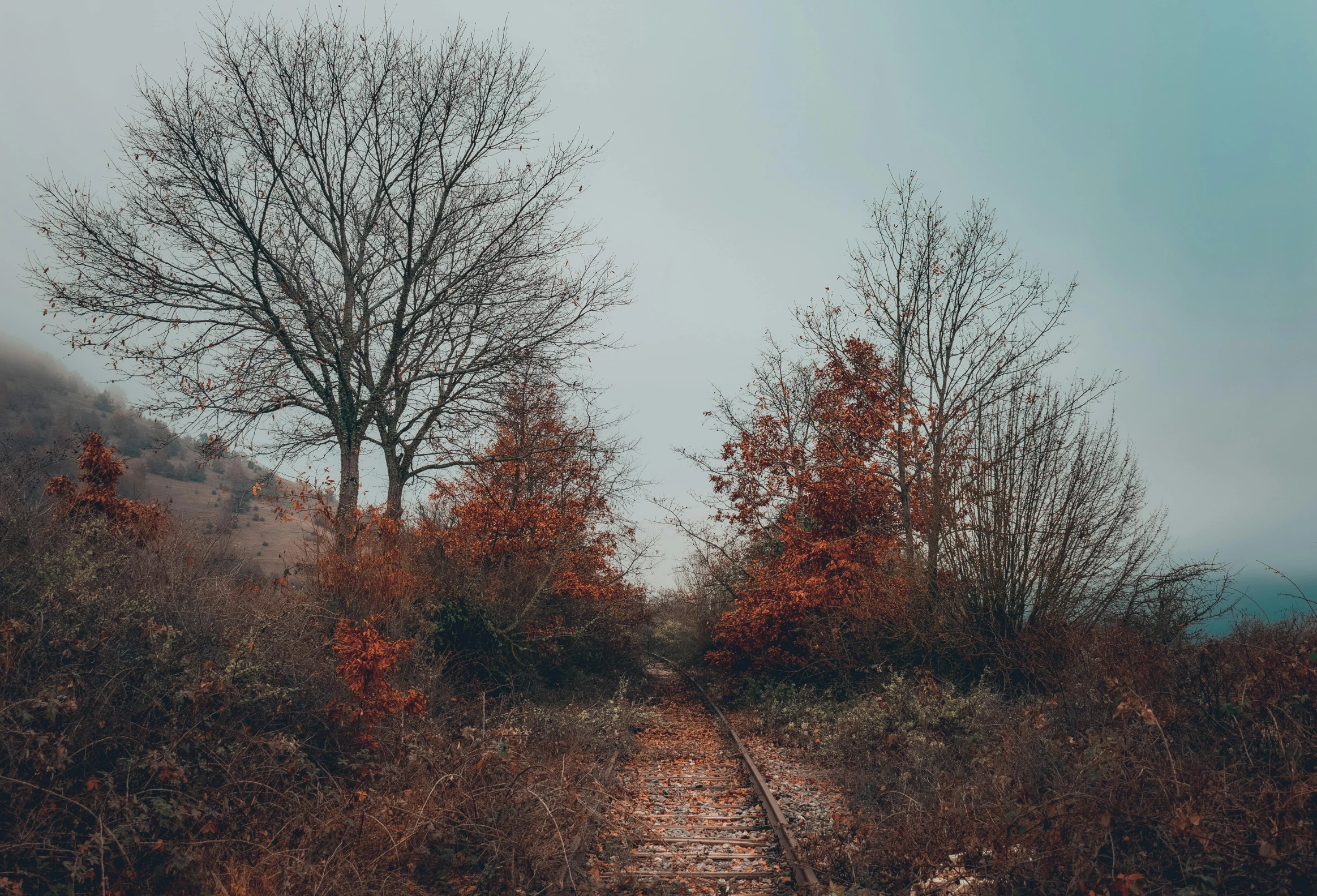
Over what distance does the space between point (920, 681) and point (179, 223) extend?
1888 cm

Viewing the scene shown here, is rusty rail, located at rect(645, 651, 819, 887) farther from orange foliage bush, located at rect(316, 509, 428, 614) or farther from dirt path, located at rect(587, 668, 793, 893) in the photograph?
orange foliage bush, located at rect(316, 509, 428, 614)

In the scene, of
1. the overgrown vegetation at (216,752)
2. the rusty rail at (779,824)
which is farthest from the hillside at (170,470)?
the rusty rail at (779,824)

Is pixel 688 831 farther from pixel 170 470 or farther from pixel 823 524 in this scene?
pixel 170 470

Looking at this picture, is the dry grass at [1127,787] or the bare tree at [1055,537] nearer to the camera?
the dry grass at [1127,787]

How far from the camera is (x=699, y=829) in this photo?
25.1ft

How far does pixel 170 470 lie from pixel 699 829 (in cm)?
1804

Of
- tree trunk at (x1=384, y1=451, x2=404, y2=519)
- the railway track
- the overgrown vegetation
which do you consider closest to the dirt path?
the railway track

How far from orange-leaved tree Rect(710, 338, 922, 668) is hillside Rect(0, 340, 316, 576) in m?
10.9

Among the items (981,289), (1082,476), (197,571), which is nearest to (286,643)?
(197,571)

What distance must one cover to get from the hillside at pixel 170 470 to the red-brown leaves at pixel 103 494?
0.23m

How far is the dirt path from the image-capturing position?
6.02 meters

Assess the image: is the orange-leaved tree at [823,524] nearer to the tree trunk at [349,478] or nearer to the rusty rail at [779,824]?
the rusty rail at [779,824]

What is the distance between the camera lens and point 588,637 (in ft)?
57.6

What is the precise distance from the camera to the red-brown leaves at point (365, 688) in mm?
7137
